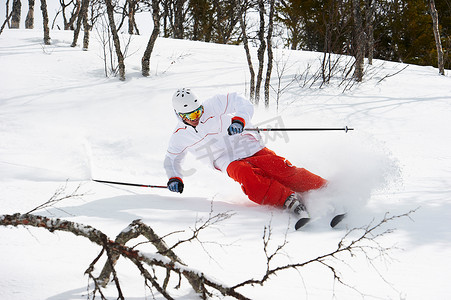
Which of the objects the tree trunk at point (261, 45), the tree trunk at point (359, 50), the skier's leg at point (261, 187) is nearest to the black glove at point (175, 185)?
the skier's leg at point (261, 187)

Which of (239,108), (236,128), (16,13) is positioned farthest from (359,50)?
(16,13)

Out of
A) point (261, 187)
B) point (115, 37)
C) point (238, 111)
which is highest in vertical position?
point (115, 37)

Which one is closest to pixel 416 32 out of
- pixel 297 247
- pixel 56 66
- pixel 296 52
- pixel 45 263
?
pixel 296 52

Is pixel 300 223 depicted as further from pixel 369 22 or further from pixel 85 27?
pixel 369 22

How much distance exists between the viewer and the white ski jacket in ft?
12.8

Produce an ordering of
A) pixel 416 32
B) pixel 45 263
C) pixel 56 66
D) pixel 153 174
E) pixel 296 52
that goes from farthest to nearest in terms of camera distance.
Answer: pixel 416 32, pixel 296 52, pixel 56 66, pixel 153 174, pixel 45 263

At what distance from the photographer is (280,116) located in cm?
670

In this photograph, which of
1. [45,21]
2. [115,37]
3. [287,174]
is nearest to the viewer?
[287,174]

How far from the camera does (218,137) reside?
393 centimetres

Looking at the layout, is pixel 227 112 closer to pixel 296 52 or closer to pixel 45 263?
pixel 45 263

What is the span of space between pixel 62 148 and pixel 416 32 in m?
15.3

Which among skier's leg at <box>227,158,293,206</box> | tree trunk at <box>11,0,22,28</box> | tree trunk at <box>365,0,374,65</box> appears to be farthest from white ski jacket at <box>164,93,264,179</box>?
tree trunk at <box>11,0,22,28</box>

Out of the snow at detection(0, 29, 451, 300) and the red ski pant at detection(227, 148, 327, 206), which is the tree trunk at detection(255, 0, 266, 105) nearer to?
the snow at detection(0, 29, 451, 300)

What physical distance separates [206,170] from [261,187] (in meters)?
1.72
